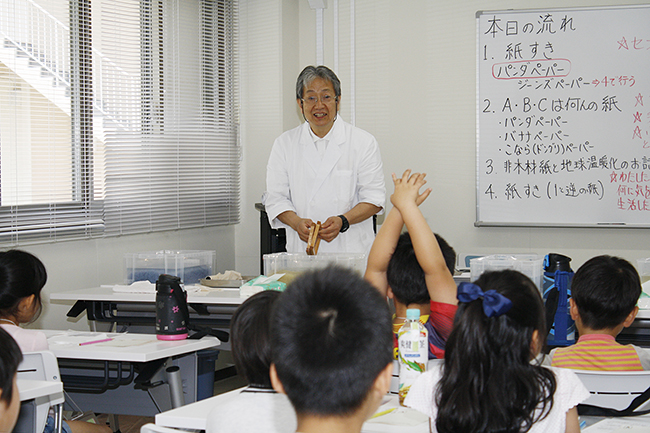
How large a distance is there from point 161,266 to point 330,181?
0.99 m

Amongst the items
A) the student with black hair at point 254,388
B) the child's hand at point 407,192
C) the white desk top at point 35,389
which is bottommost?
the white desk top at point 35,389

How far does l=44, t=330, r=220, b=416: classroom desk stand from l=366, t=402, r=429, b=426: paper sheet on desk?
0.83 m

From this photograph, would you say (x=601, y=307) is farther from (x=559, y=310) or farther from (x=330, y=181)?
(x=330, y=181)

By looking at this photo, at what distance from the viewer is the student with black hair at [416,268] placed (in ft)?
5.79

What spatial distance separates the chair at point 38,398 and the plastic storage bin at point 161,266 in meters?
1.33

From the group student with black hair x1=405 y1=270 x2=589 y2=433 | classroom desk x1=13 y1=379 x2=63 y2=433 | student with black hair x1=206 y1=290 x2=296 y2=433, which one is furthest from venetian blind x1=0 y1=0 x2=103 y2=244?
student with black hair x1=405 y1=270 x2=589 y2=433

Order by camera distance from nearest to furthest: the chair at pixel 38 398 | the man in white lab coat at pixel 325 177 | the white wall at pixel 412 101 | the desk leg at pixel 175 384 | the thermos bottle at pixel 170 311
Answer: the chair at pixel 38 398, the desk leg at pixel 175 384, the thermos bottle at pixel 170 311, the man in white lab coat at pixel 325 177, the white wall at pixel 412 101

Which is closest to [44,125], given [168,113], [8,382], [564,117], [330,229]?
[168,113]

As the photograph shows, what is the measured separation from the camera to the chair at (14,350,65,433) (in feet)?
5.23

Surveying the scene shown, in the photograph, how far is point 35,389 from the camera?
55.1 inches

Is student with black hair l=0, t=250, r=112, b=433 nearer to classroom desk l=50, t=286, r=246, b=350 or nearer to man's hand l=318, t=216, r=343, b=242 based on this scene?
classroom desk l=50, t=286, r=246, b=350

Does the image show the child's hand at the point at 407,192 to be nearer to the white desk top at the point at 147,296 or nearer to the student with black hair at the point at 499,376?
the student with black hair at the point at 499,376

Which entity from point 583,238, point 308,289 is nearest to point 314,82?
point 583,238

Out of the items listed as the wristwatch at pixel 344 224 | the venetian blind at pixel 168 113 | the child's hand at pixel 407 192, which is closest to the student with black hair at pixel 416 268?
the child's hand at pixel 407 192
